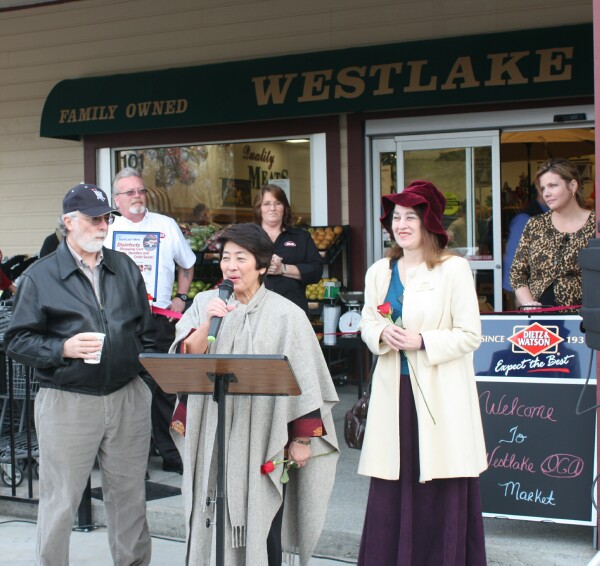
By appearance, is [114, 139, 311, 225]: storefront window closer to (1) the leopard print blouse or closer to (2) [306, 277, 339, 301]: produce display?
(2) [306, 277, 339, 301]: produce display

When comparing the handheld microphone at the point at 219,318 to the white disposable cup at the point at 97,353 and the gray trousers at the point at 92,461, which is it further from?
the gray trousers at the point at 92,461

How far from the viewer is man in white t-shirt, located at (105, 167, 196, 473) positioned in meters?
5.72

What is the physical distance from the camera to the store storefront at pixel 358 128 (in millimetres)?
7531

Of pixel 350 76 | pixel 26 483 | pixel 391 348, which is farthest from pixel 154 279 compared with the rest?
pixel 350 76

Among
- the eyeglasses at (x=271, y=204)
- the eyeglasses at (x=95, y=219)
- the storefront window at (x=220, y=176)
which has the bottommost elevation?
the eyeglasses at (x=95, y=219)

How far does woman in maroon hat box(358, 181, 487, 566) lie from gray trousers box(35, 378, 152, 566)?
105 centimetres

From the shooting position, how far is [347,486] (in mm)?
5543

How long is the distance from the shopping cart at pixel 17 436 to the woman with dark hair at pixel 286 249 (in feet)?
5.66

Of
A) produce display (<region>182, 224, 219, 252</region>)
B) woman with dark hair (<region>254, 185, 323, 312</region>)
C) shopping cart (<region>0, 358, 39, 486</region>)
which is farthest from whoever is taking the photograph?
produce display (<region>182, 224, 219, 252</region>)

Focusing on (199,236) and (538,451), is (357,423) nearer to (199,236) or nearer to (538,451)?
(538,451)

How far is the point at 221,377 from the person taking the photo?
3.25 metres

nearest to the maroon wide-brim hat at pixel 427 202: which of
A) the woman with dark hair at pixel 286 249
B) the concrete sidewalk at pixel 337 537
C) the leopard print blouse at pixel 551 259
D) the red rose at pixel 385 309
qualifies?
the red rose at pixel 385 309

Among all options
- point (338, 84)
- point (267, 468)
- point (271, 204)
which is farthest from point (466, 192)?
point (267, 468)

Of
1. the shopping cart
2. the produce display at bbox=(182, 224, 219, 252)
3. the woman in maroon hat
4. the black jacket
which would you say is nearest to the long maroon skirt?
the woman in maroon hat
